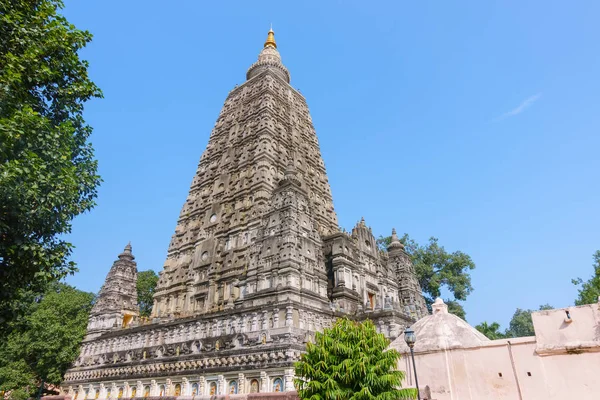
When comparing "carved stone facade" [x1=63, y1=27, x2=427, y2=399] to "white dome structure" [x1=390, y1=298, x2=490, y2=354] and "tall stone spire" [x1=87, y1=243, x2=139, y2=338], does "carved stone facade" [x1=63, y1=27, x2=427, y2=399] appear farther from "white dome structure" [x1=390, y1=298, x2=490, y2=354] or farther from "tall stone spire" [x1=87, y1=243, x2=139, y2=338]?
"white dome structure" [x1=390, y1=298, x2=490, y2=354]

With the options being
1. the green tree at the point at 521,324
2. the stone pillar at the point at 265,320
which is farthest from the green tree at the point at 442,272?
the green tree at the point at 521,324

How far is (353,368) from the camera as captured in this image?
10.5 metres

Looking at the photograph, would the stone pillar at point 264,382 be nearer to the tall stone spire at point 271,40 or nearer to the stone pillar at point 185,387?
the stone pillar at point 185,387

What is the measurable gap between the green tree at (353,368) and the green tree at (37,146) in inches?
353

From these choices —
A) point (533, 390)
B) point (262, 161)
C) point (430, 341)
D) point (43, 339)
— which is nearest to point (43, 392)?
point (43, 339)

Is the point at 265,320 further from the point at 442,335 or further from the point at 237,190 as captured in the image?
the point at 237,190

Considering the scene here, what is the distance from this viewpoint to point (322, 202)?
Result: 3766 centimetres

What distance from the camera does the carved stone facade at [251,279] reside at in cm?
2152

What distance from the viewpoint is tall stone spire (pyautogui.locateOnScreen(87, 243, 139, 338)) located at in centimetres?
3284

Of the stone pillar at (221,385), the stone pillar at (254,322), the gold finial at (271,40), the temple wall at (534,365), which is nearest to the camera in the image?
the temple wall at (534,365)

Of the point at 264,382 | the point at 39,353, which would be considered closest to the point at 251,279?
the point at 264,382

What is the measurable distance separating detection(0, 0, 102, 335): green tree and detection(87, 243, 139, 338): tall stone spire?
21.4 m

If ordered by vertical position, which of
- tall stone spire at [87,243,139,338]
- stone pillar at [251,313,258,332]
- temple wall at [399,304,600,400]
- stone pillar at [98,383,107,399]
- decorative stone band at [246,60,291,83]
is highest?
decorative stone band at [246,60,291,83]

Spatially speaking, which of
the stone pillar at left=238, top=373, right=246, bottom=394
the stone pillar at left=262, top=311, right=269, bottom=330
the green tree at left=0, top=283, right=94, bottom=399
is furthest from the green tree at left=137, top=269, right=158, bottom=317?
the stone pillar at left=238, top=373, right=246, bottom=394
